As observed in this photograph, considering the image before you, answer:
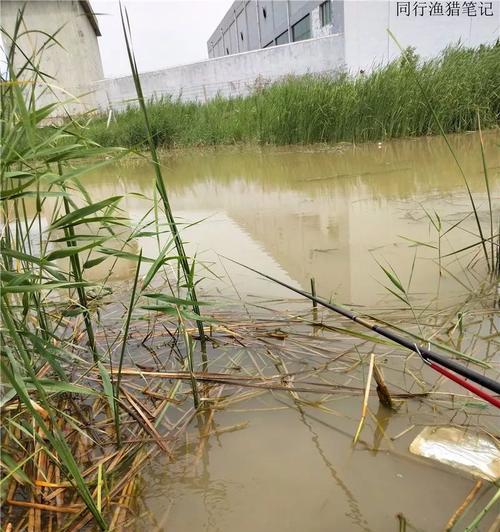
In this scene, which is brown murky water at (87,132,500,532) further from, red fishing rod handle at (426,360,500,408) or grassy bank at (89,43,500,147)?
grassy bank at (89,43,500,147)

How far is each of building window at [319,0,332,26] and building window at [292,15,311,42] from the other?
1.44 metres

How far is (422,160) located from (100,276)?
3.05 metres

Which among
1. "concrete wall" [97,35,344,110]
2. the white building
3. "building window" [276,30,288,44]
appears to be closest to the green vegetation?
the white building

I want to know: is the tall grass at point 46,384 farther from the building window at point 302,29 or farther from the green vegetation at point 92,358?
the building window at point 302,29

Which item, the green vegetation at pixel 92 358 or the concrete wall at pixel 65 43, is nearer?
the green vegetation at pixel 92 358

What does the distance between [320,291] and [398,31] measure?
11894 millimetres

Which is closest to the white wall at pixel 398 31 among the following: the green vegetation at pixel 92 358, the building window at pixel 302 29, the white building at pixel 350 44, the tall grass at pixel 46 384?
the white building at pixel 350 44

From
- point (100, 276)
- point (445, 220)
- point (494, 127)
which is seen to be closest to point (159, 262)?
point (100, 276)

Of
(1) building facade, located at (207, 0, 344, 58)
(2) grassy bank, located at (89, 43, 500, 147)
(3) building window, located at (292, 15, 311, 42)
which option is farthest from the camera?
(3) building window, located at (292, 15, 311, 42)

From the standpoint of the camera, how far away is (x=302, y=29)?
1712 cm

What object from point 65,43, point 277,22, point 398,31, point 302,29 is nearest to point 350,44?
point 398,31

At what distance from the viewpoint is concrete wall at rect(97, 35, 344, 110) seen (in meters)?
11.8

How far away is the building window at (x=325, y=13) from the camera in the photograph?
13.4 metres

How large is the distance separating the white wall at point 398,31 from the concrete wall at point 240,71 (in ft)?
1.33
